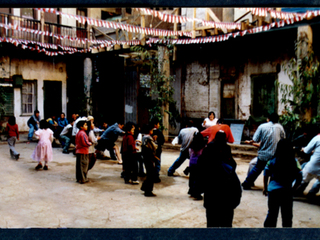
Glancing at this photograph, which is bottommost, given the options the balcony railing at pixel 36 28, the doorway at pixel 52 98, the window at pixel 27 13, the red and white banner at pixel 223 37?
the doorway at pixel 52 98

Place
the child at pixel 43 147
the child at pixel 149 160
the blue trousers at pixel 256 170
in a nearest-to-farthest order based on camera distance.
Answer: the child at pixel 149 160
the blue trousers at pixel 256 170
the child at pixel 43 147

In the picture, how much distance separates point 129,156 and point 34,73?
11.6m

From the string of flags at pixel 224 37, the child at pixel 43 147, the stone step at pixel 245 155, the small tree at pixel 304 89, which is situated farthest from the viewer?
the stone step at pixel 245 155

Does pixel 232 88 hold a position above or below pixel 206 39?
below

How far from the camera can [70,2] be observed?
2.12 metres

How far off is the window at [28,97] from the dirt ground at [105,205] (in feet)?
29.4

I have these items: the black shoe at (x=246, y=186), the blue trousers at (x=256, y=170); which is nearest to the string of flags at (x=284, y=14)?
the blue trousers at (x=256, y=170)

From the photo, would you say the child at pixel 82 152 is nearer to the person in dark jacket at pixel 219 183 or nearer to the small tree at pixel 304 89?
the person in dark jacket at pixel 219 183

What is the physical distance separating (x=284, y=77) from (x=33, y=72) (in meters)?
12.0

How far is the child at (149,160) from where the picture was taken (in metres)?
6.61

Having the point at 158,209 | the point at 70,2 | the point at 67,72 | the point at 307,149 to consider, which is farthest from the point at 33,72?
the point at 70,2

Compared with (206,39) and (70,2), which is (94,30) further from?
(70,2)

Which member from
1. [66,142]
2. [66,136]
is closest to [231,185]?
[66,142]

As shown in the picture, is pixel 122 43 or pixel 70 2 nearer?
pixel 70 2
